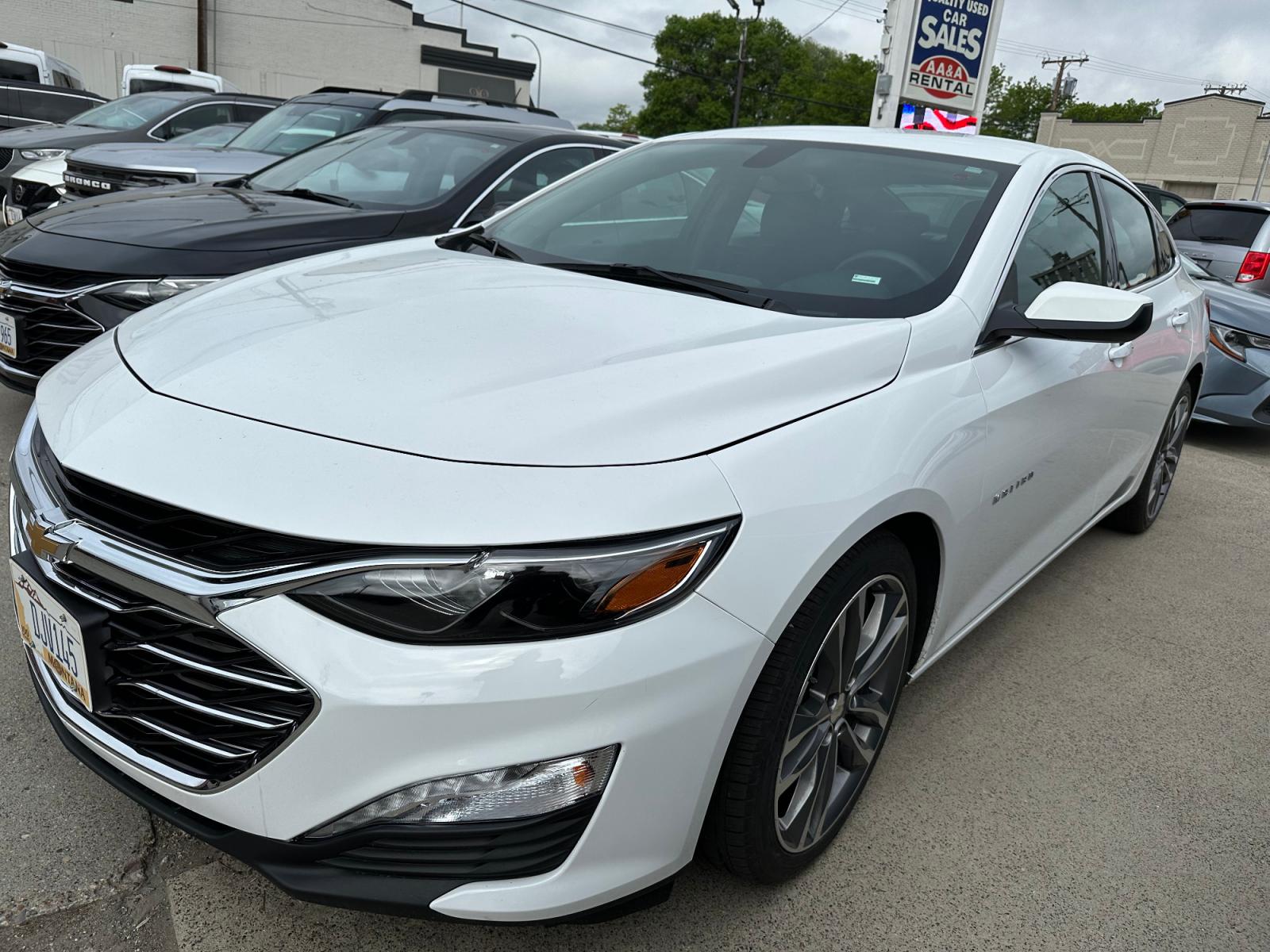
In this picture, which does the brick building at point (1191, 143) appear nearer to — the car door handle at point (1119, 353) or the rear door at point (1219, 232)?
the rear door at point (1219, 232)

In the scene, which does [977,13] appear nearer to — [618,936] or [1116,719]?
[1116,719]

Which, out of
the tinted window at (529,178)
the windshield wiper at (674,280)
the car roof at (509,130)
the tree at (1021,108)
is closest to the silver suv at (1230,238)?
the car roof at (509,130)

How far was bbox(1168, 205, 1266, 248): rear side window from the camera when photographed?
9.08m

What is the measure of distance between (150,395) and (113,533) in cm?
32

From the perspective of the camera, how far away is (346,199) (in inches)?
189

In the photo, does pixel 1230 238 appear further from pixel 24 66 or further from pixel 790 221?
pixel 24 66

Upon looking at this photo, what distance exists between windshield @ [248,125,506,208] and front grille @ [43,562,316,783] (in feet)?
11.3

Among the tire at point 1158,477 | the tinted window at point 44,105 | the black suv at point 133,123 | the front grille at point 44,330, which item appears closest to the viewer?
the front grille at point 44,330

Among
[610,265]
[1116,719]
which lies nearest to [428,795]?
[610,265]

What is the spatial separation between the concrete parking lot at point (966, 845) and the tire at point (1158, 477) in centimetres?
99

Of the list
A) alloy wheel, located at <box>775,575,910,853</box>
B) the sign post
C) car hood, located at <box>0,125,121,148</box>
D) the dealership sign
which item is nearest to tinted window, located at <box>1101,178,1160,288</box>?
alloy wheel, located at <box>775,575,910,853</box>

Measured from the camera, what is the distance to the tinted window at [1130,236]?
341cm

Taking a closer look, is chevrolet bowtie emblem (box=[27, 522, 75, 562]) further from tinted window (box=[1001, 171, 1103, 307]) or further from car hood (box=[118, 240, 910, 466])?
tinted window (box=[1001, 171, 1103, 307])

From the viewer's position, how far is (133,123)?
33.9 ft
